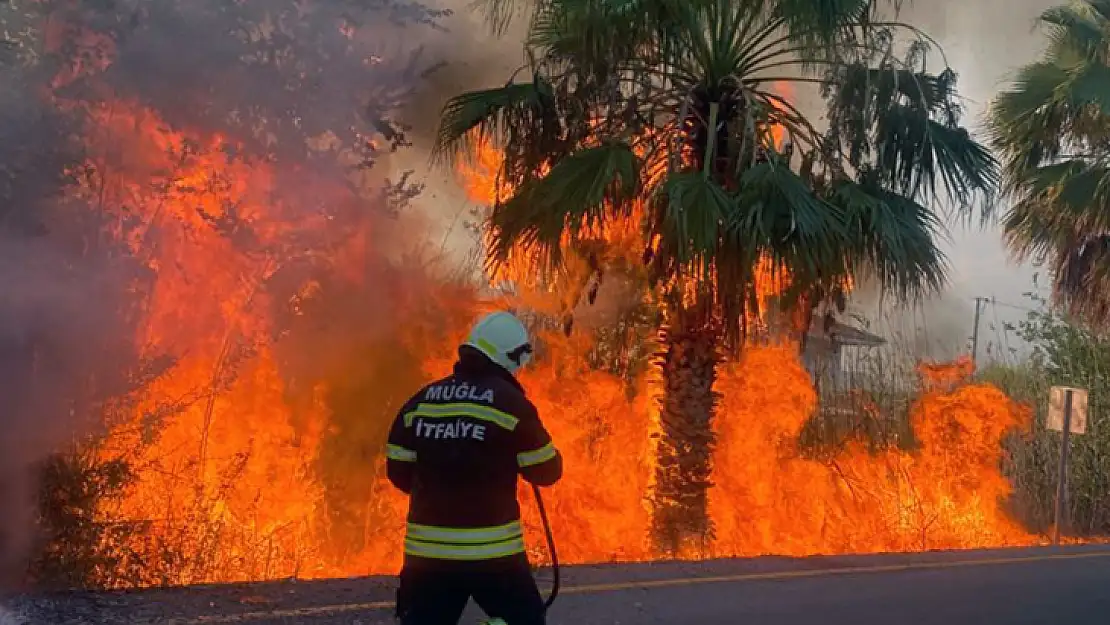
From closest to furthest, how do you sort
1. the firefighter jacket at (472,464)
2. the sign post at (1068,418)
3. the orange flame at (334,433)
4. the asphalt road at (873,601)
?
the firefighter jacket at (472,464) < the asphalt road at (873,601) < the orange flame at (334,433) < the sign post at (1068,418)

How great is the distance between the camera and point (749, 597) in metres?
6.16

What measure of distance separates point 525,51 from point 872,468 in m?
7.40

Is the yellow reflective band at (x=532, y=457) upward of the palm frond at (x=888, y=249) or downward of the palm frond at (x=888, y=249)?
downward

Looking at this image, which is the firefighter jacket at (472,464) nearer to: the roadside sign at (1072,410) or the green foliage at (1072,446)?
the roadside sign at (1072,410)

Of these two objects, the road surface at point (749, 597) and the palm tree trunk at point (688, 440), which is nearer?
the road surface at point (749, 597)

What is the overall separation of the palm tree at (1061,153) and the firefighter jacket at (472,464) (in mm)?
9950

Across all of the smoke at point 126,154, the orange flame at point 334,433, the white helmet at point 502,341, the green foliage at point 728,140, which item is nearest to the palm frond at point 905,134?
the green foliage at point 728,140

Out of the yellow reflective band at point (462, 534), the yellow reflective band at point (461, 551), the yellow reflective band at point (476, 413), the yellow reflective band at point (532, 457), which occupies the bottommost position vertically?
the yellow reflective band at point (461, 551)

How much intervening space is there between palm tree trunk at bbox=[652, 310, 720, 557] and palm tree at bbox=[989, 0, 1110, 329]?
506 cm

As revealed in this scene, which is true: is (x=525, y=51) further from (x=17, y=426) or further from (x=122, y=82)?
(x=17, y=426)

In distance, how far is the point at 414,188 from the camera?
10961mm

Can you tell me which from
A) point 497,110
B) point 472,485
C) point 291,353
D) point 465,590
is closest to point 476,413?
point 472,485

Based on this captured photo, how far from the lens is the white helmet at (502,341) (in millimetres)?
3307

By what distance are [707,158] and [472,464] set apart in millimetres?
5494
